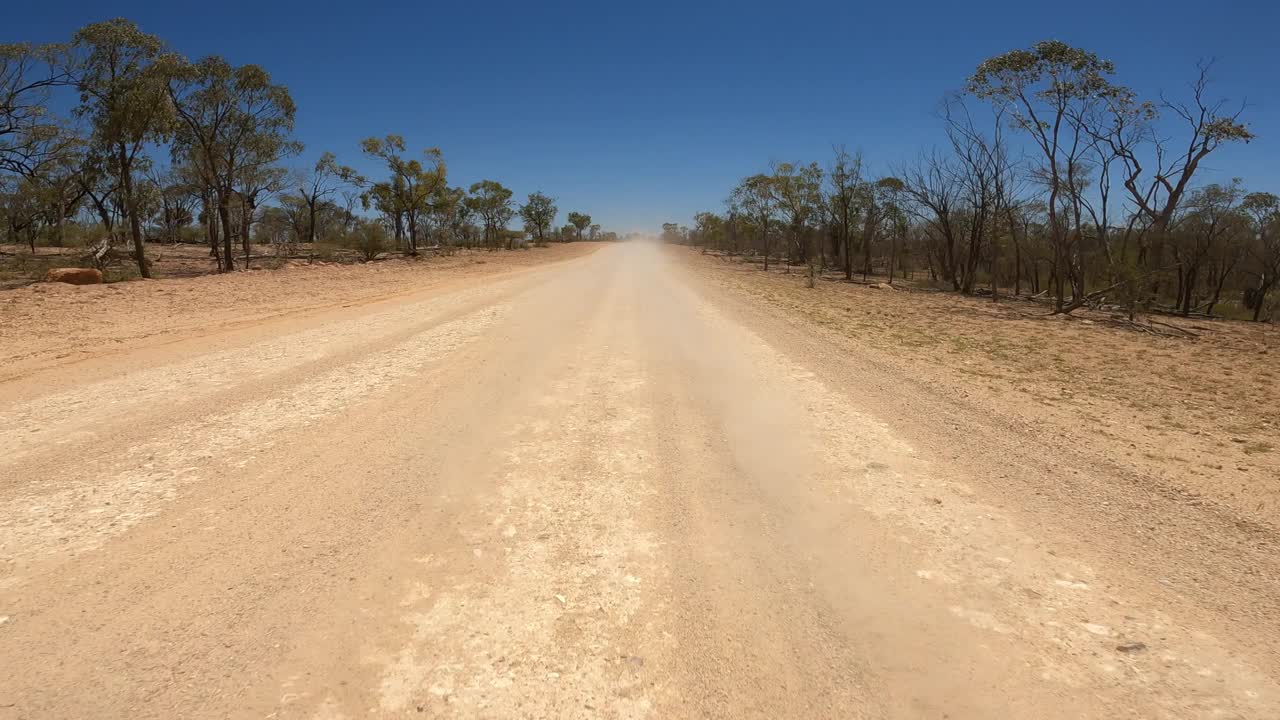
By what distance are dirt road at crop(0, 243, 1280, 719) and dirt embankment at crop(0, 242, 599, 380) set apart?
3386 millimetres

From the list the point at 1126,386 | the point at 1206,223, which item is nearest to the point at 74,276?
the point at 1126,386

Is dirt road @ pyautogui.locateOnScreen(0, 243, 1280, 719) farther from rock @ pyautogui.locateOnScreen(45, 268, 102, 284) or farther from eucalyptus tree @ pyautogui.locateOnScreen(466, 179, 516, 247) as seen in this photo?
eucalyptus tree @ pyautogui.locateOnScreen(466, 179, 516, 247)

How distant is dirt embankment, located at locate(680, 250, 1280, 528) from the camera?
14.9 feet

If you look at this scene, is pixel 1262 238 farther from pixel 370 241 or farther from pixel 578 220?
pixel 578 220

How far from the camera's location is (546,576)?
287 centimetres

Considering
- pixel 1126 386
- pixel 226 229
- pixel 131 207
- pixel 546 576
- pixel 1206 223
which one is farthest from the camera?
pixel 1206 223

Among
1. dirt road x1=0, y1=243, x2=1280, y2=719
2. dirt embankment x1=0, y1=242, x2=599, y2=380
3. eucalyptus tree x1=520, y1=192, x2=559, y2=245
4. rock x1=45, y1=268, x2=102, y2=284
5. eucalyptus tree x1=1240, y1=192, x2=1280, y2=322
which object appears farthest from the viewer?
eucalyptus tree x1=520, y1=192, x2=559, y2=245

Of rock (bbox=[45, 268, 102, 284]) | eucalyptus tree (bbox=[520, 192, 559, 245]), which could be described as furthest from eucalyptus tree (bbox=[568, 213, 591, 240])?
rock (bbox=[45, 268, 102, 284])

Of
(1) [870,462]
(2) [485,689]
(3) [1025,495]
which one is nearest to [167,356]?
(2) [485,689]

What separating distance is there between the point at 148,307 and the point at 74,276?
5.30 m

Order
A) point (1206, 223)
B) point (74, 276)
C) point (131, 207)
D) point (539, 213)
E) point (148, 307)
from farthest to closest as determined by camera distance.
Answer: point (539, 213) → point (1206, 223) → point (131, 207) → point (74, 276) → point (148, 307)

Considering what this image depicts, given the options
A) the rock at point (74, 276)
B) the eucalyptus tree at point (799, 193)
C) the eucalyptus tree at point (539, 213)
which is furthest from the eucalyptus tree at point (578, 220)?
the rock at point (74, 276)

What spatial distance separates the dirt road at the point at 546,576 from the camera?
2.18 metres

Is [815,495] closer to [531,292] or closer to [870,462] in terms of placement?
[870,462]
